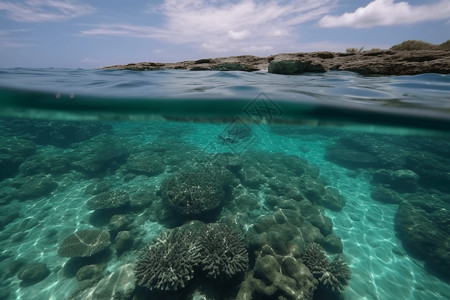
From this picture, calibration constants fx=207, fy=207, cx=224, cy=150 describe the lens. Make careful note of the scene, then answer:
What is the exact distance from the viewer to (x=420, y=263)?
345 inches

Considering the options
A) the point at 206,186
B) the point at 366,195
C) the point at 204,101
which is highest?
the point at 204,101

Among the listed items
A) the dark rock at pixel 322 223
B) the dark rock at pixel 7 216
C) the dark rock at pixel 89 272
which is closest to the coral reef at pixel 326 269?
the dark rock at pixel 322 223

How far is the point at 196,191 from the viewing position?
9859mm

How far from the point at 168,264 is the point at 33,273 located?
18.3 ft

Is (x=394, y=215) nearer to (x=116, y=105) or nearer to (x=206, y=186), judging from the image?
(x=206, y=186)

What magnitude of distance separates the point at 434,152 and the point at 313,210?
13.5 meters

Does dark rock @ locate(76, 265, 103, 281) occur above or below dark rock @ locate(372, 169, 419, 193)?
above

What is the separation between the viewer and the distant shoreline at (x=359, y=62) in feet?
29.0

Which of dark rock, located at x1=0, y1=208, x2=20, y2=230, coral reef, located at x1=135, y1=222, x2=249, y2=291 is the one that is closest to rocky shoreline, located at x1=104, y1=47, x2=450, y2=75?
coral reef, located at x1=135, y1=222, x2=249, y2=291

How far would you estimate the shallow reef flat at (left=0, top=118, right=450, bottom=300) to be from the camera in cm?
657

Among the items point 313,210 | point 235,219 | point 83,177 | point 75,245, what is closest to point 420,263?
point 313,210

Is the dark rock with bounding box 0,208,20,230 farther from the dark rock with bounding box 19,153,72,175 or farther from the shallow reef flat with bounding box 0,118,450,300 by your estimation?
the dark rock with bounding box 19,153,72,175

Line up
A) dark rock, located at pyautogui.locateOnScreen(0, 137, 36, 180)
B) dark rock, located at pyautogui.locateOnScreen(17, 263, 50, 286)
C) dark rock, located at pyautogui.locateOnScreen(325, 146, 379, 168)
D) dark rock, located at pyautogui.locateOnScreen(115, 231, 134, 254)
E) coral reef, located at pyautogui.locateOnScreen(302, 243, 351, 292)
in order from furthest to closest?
dark rock, located at pyautogui.locateOnScreen(325, 146, 379, 168)
dark rock, located at pyautogui.locateOnScreen(0, 137, 36, 180)
dark rock, located at pyautogui.locateOnScreen(115, 231, 134, 254)
dark rock, located at pyautogui.locateOnScreen(17, 263, 50, 286)
coral reef, located at pyautogui.locateOnScreen(302, 243, 351, 292)

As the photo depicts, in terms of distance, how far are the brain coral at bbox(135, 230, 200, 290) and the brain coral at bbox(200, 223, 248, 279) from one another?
333 mm
